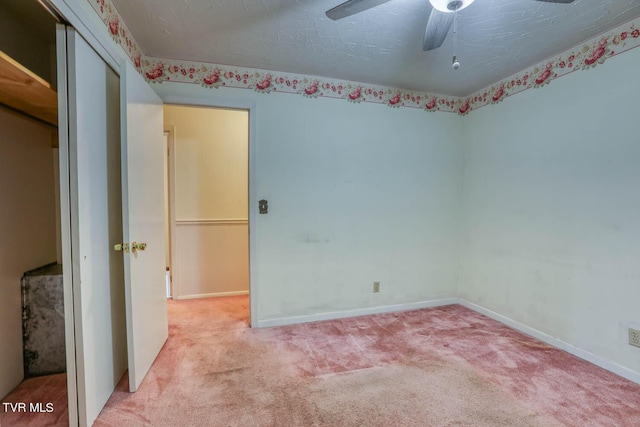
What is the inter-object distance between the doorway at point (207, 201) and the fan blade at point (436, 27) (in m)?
2.26

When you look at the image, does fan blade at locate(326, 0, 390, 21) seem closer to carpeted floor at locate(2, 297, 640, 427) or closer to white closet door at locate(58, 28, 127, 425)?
white closet door at locate(58, 28, 127, 425)

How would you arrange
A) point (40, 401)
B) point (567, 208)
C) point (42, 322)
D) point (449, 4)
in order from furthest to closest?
point (567, 208), point (42, 322), point (40, 401), point (449, 4)

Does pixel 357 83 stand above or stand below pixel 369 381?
above

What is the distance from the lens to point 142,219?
1.86 metres

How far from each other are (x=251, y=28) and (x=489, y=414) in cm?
271

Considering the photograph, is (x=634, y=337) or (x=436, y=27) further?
(x=634, y=337)

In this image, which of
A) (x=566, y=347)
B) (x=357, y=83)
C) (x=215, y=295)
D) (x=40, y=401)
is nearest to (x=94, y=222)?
(x=40, y=401)

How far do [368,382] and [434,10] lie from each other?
6.99ft

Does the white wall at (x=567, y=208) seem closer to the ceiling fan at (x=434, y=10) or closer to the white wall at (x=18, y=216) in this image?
the ceiling fan at (x=434, y=10)

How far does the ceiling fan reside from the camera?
4.46ft

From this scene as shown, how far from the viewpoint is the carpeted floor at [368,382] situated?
1562 mm

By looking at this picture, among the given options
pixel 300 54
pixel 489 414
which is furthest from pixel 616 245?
pixel 300 54

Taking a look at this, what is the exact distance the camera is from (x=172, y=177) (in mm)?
3332

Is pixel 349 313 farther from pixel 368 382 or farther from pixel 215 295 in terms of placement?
pixel 215 295
